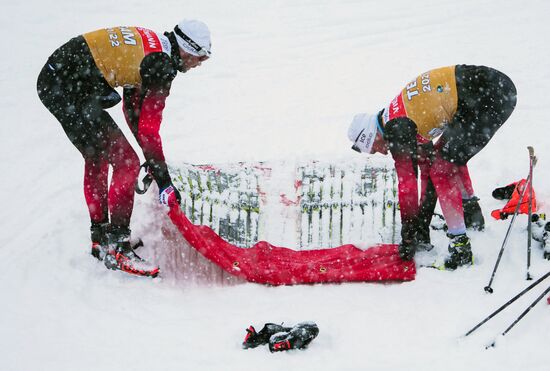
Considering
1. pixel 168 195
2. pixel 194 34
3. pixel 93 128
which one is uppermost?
pixel 194 34

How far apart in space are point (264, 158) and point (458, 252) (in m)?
2.43

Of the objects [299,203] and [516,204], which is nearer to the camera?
[516,204]

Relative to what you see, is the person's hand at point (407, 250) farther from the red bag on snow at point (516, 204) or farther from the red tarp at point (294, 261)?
the red bag on snow at point (516, 204)

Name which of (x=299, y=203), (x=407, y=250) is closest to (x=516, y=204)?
(x=407, y=250)

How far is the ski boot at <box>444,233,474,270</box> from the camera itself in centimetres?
443

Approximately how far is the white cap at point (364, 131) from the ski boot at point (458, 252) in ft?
2.83

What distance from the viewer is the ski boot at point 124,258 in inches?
172

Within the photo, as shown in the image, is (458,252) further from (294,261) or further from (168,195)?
(168,195)

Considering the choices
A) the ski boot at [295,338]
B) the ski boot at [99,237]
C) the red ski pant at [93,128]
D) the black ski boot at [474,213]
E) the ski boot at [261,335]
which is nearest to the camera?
the ski boot at [295,338]

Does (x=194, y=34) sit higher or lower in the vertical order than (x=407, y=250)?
higher

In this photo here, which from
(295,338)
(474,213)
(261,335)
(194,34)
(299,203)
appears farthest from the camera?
(299,203)

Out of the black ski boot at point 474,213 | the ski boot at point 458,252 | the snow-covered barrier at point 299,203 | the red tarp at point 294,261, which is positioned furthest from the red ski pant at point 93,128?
the black ski boot at point 474,213

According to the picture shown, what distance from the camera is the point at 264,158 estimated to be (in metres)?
6.30

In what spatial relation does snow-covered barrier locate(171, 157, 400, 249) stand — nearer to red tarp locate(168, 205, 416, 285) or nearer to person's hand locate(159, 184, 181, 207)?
red tarp locate(168, 205, 416, 285)
